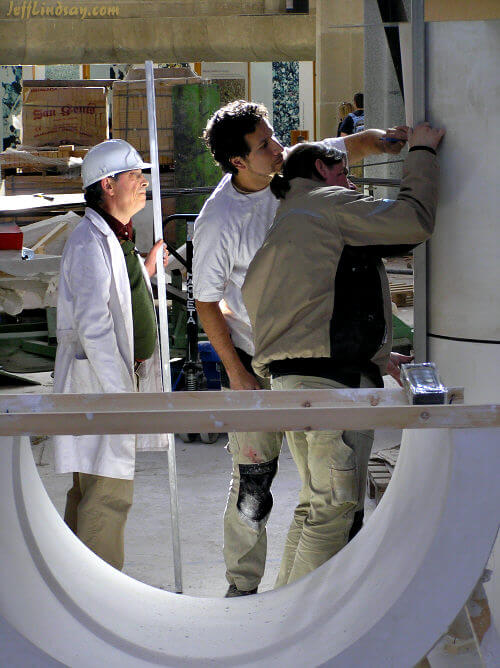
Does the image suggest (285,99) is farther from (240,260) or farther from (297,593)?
(297,593)

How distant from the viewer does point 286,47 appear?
16.1 metres

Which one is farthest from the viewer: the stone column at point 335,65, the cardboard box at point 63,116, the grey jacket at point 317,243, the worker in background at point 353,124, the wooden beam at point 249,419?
the stone column at point 335,65

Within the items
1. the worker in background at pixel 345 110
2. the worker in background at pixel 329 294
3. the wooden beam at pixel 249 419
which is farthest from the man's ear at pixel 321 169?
the worker in background at pixel 345 110

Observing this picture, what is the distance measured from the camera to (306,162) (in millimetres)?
3066

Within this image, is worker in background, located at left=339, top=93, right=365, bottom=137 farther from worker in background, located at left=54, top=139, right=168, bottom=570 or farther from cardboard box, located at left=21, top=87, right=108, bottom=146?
worker in background, located at left=54, top=139, right=168, bottom=570

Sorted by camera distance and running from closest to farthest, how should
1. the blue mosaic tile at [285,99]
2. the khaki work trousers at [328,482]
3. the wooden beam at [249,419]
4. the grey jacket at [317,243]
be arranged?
1. the wooden beam at [249,419]
2. the grey jacket at [317,243]
3. the khaki work trousers at [328,482]
4. the blue mosaic tile at [285,99]

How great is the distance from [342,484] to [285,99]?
57.3 ft

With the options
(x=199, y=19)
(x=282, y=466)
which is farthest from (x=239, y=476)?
(x=199, y=19)

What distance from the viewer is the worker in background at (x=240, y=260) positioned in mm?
3480

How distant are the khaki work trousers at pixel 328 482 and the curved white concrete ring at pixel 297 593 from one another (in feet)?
0.62

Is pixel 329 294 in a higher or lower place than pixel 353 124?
lower

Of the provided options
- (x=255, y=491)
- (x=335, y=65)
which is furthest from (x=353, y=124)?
(x=255, y=491)

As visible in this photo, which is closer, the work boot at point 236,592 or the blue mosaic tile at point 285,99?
the work boot at point 236,592

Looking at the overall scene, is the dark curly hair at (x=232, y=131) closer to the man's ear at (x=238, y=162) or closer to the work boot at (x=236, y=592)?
the man's ear at (x=238, y=162)
